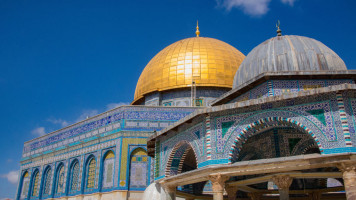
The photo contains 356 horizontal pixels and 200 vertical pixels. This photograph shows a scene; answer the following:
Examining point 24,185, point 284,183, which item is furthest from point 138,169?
point 24,185

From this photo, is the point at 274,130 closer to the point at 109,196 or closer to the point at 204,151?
the point at 204,151

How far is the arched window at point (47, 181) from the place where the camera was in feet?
71.1

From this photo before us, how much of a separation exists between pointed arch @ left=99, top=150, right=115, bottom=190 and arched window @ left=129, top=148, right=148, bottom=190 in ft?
3.38

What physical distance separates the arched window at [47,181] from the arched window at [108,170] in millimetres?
5411

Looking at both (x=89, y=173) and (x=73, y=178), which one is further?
(x=73, y=178)

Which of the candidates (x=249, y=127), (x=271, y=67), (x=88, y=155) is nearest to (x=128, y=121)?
(x=88, y=155)

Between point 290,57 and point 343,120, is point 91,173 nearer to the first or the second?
point 290,57

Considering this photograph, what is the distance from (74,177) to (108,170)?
125 inches

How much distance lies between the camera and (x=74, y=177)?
65.8 feet

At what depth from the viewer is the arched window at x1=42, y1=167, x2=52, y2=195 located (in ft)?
→ 71.1

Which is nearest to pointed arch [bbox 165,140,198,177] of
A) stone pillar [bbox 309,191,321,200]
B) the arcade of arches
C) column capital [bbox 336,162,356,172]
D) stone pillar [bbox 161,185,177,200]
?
the arcade of arches

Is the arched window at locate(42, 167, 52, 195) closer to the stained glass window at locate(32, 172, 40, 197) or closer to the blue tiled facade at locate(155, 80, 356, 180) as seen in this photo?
the stained glass window at locate(32, 172, 40, 197)

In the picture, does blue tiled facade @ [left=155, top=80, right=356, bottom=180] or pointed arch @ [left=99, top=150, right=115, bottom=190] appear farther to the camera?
pointed arch @ [left=99, top=150, right=115, bottom=190]

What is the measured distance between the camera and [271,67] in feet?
40.8
